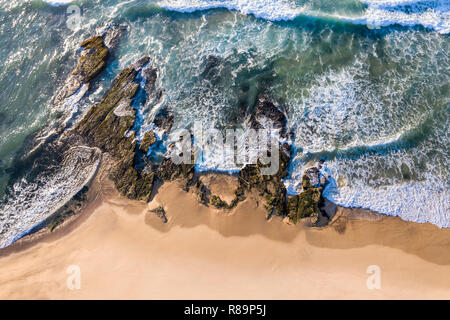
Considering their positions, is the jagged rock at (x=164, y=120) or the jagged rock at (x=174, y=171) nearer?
the jagged rock at (x=174, y=171)

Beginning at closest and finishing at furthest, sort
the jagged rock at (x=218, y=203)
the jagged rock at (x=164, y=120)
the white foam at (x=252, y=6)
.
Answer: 1. the jagged rock at (x=218, y=203)
2. the jagged rock at (x=164, y=120)
3. the white foam at (x=252, y=6)

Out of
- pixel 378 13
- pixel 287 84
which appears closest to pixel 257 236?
pixel 287 84

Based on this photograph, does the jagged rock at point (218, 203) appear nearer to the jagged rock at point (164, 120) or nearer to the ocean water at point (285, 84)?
the ocean water at point (285, 84)

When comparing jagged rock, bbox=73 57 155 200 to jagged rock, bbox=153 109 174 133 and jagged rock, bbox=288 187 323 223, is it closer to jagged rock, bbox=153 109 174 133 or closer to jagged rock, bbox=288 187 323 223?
jagged rock, bbox=153 109 174 133

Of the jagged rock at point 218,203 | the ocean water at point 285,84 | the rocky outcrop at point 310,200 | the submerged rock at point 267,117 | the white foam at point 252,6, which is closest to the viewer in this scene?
the rocky outcrop at point 310,200

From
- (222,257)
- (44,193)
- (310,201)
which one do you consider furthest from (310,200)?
(44,193)

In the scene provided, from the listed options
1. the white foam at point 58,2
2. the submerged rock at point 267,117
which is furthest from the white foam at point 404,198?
the white foam at point 58,2

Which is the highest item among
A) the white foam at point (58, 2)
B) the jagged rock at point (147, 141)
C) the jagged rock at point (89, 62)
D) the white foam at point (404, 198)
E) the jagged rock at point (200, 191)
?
the white foam at point (58, 2)

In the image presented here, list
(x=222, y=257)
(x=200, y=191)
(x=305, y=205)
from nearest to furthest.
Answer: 1. (x=222, y=257)
2. (x=305, y=205)
3. (x=200, y=191)

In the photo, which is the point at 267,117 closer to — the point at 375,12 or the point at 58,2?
the point at 375,12
